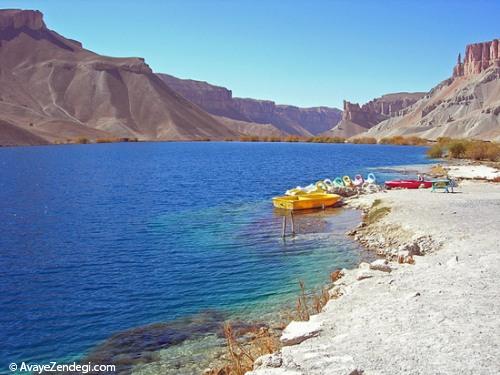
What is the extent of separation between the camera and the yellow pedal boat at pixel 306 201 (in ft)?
108

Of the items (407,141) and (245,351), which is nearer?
(245,351)

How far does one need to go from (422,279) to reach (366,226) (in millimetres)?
12383

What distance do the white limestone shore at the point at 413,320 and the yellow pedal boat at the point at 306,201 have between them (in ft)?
46.5

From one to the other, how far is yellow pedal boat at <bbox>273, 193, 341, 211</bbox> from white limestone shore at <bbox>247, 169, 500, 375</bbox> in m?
14.2

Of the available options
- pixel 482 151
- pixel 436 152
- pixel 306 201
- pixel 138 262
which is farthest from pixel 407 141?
pixel 138 262

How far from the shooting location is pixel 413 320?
941 centimetres

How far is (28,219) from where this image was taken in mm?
29859

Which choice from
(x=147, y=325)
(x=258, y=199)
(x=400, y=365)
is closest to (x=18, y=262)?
(x=147, y=325)

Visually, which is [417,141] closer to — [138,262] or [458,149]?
[458,149]

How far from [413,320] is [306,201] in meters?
23.9

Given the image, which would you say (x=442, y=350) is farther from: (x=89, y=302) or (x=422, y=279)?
(x=89, y=302)

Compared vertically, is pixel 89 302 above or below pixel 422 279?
below

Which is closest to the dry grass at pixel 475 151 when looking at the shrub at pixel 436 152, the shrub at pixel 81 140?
the shrub at pixel 436 152

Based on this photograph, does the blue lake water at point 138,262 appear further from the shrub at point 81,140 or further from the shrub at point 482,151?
the shrub at point 81,140
